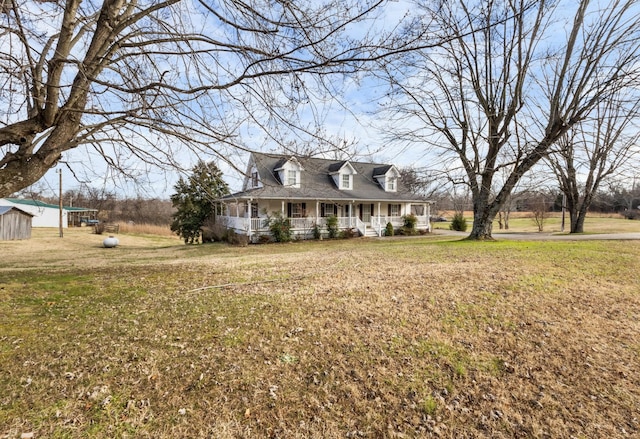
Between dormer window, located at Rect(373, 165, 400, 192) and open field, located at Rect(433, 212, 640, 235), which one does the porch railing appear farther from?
open field, located at Rect(433, 212, 640, 235)

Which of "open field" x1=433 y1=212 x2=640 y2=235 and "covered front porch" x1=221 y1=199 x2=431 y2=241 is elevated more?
"covered front porch" x1=221 y1=199 x2=431 y2=241

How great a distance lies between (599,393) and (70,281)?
358 inches

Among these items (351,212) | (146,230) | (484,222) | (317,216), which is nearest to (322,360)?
(484,222)

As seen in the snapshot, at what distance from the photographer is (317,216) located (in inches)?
862

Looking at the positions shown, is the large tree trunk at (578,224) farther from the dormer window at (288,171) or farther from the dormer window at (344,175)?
the dormer window at (288,171)

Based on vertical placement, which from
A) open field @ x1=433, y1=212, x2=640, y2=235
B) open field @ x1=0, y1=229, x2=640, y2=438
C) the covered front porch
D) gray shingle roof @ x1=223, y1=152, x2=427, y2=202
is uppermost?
gray shingle roof @ x1=223, y1=152, x2=427, y2=202

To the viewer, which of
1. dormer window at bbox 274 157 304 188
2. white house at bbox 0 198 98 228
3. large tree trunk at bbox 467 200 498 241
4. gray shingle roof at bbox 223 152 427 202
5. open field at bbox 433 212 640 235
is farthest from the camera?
white house at bbox 0 198 98 228

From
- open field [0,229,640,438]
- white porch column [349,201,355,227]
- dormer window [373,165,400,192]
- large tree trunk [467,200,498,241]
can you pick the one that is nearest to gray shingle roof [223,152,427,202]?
dormer window [373,165,400,192]

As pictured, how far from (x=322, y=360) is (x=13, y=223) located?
104 ft

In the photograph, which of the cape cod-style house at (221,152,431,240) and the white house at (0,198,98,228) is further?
the white house at (0,198,98,228)

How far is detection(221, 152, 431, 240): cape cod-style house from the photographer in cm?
2031

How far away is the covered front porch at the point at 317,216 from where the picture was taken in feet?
67.2

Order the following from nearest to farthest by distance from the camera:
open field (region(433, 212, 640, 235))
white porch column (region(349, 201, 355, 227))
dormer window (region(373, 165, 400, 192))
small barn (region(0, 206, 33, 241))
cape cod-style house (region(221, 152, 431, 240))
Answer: cape cod-style house (region(221, 152, 431, 240))
white porch column (region(349, 201, 355, 227))
small barn (region(0, 206, 33, 241))
open field (region(433, 212, 640, 235))
dormer window (region(373, 165, 400, 192))

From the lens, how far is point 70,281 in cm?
692
